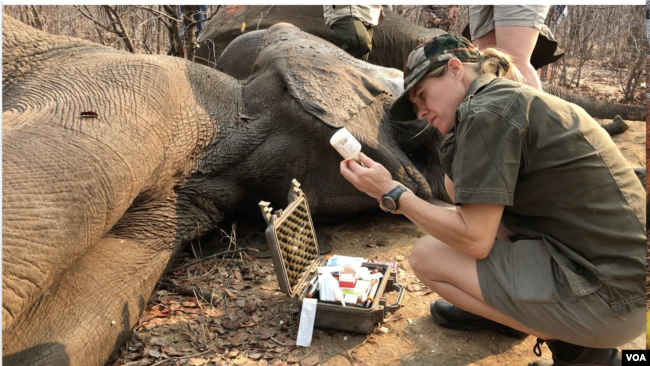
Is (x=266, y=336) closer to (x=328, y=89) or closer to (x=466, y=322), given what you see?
(x=466, y=322)

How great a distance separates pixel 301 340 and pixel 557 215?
134 cm

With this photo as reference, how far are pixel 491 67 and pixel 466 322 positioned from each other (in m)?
1.29

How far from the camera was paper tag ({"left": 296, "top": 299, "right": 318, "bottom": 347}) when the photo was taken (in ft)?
9.14

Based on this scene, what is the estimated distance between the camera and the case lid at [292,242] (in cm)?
279

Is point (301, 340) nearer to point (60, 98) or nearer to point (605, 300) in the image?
point (605, 300)

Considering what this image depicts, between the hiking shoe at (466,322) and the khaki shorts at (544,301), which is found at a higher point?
the khaki shorts at (544,301)

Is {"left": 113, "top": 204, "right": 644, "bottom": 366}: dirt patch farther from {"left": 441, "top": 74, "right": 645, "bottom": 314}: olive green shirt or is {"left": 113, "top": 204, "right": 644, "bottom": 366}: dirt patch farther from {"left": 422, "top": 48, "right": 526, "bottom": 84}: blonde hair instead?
{"left": 422, "top": 48, "right": 526, "bottom": 84}: blonde hair

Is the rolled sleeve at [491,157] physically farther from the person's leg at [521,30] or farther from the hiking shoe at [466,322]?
the person's leg at [521,30]

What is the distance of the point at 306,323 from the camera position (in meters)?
2.80

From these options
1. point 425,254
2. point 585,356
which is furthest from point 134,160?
point 585,356

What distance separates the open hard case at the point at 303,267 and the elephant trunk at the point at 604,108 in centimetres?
419

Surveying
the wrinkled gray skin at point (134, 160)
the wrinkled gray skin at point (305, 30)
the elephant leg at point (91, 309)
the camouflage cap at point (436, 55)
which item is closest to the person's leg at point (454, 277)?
the camouflage cap at point (436, 55)

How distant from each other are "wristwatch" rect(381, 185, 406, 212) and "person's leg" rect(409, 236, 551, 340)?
0.98 ft

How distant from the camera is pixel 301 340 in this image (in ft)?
9.16
